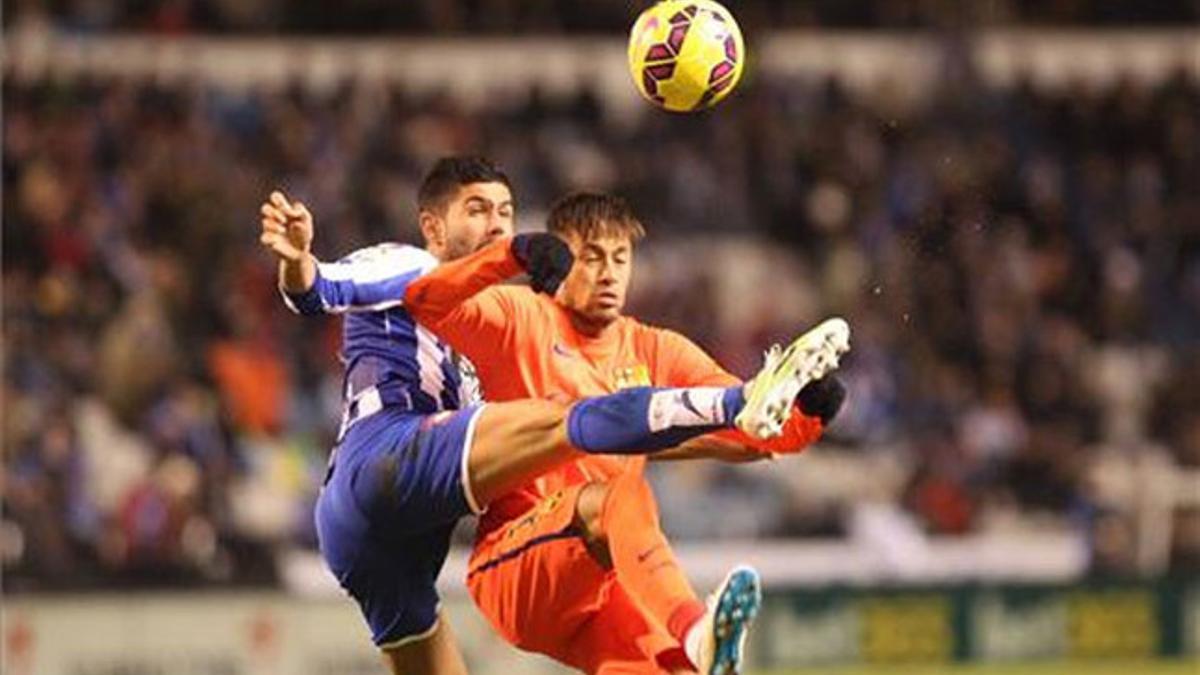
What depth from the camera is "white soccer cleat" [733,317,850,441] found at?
9.68m

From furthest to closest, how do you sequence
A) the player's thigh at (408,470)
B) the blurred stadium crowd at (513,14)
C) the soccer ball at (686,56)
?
the blurred stadium crowd at (513,14)
the soccer ball at (686,56)
the player's thigh at (408,470)

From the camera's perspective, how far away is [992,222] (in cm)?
2338

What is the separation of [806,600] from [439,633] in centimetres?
792

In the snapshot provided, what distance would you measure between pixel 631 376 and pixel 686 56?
1144mm

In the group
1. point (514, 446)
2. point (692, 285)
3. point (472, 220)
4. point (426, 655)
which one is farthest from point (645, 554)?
point (692, 285)

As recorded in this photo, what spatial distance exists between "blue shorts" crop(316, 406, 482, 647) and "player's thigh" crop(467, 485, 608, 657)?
22 centimetres

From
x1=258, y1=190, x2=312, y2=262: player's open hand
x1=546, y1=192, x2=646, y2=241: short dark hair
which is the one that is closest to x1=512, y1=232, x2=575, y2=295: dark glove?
x1=546, y1=192, x2=646, y2=241: short dark hair

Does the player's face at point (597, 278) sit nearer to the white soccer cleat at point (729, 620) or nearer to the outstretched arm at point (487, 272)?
the outstretched arm at point (487, 272)

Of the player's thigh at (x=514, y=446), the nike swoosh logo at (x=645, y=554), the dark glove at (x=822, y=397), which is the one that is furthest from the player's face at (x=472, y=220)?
the dark glove at (x=822, y=397)

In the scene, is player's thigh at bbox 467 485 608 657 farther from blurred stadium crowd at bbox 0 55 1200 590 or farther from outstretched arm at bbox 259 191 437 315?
blurred stadium crowd at bbox 0 55 1200 590

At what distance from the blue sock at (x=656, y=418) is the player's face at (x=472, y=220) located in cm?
133

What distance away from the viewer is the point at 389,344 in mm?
11078

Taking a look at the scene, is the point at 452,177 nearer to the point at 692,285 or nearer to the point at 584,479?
the point at 584,479

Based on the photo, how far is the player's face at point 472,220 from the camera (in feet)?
36.4
